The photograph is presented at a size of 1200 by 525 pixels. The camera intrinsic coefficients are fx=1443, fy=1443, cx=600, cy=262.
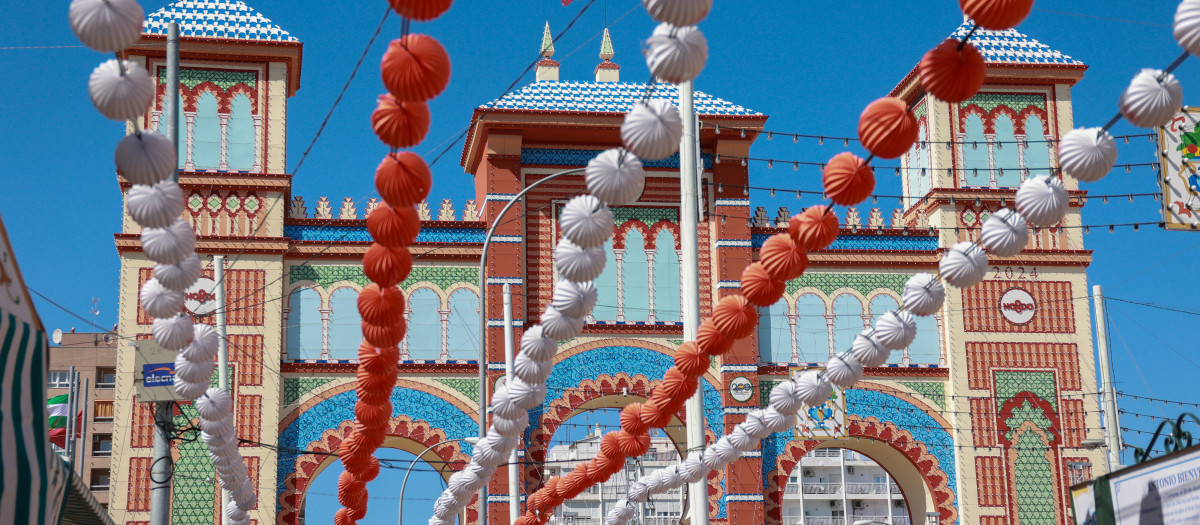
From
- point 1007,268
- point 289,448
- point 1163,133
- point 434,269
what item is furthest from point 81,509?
point 1007,268

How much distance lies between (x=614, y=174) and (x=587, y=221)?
63 centimetres

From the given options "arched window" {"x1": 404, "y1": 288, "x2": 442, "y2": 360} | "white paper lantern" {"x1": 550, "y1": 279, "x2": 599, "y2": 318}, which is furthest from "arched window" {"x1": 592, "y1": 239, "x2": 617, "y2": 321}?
"white paper lantern" {"x1": 550, "y1": 279, "x2": 599, "y2": 318}

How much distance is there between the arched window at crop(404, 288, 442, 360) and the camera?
28.2 meters

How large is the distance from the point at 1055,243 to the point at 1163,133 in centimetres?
926

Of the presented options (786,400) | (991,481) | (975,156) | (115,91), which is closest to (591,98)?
(975,156)

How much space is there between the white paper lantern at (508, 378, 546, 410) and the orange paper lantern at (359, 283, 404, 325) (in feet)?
5.91

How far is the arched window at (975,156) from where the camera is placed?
29.9m

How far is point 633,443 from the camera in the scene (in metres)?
13.2

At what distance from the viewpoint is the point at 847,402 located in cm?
2923

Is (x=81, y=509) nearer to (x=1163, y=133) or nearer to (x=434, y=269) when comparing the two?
(x=434, y=269)

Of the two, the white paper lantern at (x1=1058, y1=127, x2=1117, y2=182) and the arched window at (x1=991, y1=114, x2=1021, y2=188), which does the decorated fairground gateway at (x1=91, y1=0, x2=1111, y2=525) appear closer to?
the arched window at (x1=991, y1=114, x2=1021, y2=188)

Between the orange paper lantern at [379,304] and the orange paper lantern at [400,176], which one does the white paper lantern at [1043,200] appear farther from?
the orange paper lantern at [379,304]

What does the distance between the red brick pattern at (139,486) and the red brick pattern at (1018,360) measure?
53.0 feet

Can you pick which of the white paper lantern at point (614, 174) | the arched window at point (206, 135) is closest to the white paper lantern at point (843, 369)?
the white paper lantern at point (614, 174)
